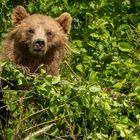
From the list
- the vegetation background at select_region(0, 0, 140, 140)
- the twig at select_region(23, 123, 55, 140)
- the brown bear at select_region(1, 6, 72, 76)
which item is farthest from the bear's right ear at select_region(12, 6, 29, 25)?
the twig at select_region(23, 123, 55, 140)

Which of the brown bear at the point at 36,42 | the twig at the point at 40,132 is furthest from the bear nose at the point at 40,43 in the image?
the twig at the point at 40,132

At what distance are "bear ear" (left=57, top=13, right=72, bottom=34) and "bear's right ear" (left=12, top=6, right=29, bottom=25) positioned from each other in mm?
456

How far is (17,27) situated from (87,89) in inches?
97.6

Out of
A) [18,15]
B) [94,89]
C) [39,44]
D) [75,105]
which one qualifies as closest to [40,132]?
[75,105]

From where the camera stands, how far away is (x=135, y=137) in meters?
5.75

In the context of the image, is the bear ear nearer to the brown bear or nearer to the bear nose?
the brown bear

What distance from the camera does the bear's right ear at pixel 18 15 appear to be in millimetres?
7922

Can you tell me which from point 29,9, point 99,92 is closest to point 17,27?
point 29,9

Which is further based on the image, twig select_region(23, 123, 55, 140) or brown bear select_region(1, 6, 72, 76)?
brown bear select_region(1, 6, 72, 76)

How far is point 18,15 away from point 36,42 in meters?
0.71

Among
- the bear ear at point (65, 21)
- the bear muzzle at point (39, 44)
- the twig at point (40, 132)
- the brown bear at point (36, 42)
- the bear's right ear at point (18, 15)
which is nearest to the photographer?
the twig at point (40, 132)

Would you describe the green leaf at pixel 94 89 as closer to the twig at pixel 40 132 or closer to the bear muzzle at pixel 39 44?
the twig at pixel 40 132

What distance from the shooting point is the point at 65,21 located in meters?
8.16

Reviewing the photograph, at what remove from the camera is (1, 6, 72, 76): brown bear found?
7593mm
